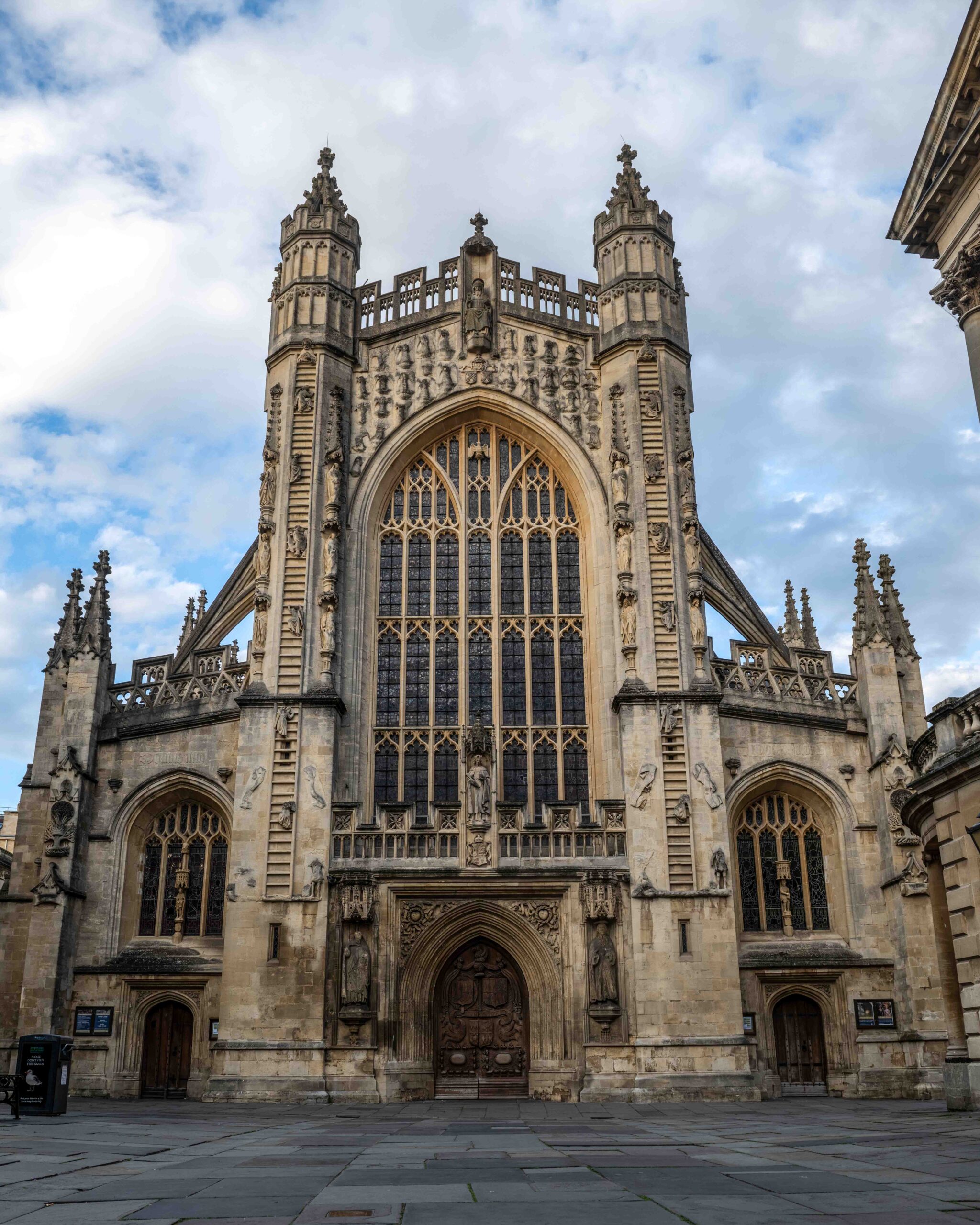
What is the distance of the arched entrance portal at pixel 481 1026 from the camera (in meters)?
23.4

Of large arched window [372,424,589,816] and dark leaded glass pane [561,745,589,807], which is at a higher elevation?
large arched window [372,424,589,816]

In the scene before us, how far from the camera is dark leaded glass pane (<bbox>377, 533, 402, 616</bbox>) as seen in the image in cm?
2780

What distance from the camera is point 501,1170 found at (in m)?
9.86

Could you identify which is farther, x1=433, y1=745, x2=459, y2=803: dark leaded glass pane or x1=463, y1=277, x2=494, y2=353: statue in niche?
x1=463, y1=277, x2=494, y2=353: statue in niche

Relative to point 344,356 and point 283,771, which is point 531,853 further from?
point 344,356

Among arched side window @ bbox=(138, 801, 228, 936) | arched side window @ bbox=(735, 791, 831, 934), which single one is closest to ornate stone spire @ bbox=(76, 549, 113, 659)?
arched side window @ bbox=(138, 801, 228, 936)

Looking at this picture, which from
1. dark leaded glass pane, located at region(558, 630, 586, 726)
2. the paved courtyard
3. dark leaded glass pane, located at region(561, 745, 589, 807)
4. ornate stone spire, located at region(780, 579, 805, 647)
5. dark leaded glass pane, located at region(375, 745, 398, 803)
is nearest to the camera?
the paved courtyard

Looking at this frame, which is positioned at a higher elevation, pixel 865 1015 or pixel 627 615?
pixel 627 615

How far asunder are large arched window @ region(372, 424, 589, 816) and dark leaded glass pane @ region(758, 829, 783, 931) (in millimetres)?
4364

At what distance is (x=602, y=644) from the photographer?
26578 mm

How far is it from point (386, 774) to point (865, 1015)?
11.7 metres

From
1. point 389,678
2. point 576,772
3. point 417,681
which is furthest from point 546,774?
point 389,678

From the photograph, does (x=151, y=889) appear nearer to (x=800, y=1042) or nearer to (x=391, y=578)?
(x=391, y=578)

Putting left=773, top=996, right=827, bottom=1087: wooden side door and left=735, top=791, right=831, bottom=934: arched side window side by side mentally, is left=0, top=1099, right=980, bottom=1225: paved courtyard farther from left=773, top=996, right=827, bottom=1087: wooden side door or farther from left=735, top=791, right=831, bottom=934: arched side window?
left=735, top=791, right=831, bottom=934: arched side window
